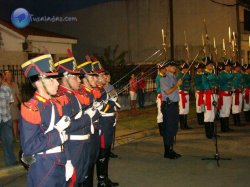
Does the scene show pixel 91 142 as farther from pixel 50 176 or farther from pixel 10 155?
pixel 10 155

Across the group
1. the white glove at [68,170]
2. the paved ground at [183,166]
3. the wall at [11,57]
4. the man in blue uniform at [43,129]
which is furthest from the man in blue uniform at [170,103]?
the wall at [11,57]

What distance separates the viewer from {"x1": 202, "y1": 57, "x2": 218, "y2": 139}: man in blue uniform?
1197 centimetres

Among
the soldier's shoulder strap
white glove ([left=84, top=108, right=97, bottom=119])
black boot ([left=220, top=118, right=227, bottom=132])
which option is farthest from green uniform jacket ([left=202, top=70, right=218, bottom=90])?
the soldier's shoulder strap

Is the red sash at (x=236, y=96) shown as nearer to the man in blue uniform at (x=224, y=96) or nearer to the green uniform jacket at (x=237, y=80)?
the green uniform jacket at (x=237, y=80)

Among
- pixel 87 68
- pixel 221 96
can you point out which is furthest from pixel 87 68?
pixel 221 96

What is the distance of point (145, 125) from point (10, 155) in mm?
6916

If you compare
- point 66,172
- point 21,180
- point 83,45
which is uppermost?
point 83,45

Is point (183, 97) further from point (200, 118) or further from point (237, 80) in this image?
point (237, 80)

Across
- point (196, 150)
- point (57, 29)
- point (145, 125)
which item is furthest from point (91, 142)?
point (57, 29)

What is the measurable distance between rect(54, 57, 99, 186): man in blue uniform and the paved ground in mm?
2574

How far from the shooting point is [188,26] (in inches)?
1305

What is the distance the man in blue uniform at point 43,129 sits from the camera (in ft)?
14.0

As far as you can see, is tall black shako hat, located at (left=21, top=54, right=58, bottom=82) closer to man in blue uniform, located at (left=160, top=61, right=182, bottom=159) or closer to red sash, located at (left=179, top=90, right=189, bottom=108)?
man in blue uniform, located at (left=160, top=61, right=182, bottom=159)

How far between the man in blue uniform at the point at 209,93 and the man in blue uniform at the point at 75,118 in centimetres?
670
